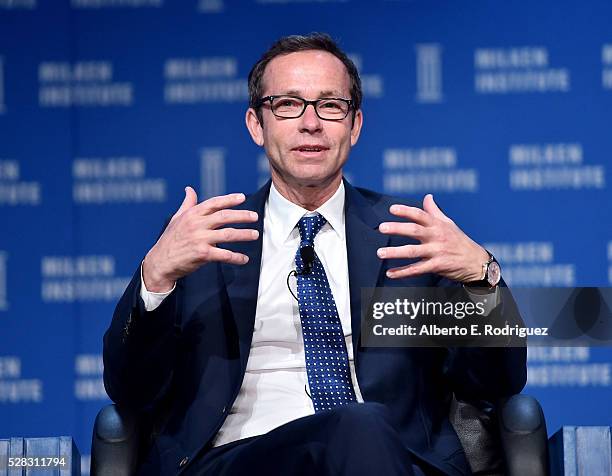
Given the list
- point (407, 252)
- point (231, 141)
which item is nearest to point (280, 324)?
point (407, 252)

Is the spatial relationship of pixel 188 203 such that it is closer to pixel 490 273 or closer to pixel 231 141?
pixel 490 273

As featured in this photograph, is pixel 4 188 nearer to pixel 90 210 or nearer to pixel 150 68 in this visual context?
pixel 90 210

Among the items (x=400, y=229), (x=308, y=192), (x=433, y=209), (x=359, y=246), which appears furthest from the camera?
(x=308, y=192)

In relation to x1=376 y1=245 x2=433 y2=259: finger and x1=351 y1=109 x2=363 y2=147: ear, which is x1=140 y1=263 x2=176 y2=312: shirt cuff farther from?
x1=351 y1=109 x2=363 y2=147: ear

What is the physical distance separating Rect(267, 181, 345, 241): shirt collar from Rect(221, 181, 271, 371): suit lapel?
4 cm

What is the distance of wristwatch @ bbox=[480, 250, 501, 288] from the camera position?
2408mm

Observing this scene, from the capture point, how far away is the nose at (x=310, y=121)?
8.94 ft

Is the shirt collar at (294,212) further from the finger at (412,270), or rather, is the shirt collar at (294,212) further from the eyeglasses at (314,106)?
the finger at (412,270)

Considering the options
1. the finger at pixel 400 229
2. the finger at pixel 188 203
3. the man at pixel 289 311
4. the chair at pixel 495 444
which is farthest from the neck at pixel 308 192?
the chair at pixel 495 444

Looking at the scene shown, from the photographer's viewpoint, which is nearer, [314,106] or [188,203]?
[188,203]

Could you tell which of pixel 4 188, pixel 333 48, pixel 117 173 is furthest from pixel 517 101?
pixel 4 188

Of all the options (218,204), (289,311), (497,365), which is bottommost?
(497,365)

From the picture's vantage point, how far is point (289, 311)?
2.64 meters

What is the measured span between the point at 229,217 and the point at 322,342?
0.37 m
